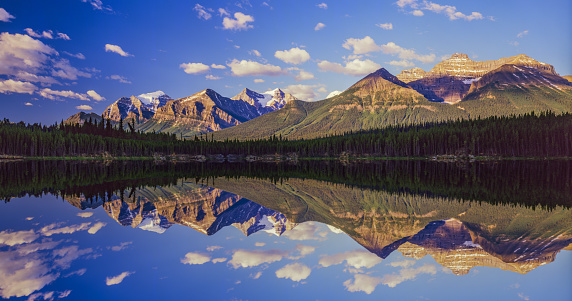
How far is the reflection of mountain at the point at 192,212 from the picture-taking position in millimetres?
24031

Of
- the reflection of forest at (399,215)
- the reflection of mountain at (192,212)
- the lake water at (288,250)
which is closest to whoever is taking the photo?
the lake water at (288,250)

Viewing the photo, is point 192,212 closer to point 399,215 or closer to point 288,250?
point 288,250

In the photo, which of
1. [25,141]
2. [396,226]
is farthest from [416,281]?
[25,141]

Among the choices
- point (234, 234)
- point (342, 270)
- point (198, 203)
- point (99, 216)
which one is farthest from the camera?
point (198, 203)

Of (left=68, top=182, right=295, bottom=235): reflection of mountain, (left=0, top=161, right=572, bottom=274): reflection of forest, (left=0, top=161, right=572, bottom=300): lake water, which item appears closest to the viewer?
(left=0, top=161, right=572, bottom=300): lake water

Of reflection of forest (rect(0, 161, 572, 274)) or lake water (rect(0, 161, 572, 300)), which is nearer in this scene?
lake water (rect(0, 161, 572, 300))

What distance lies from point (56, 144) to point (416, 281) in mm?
191884

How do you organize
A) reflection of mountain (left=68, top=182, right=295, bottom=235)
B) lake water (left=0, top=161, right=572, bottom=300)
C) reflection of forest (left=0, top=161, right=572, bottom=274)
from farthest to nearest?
reflection of mountain (left=68, top=182, right=295, bottom=235)
reflection of forest (left=0, top=161, right=572, bottom=274)
lake water (left=0, top=161, right=572, bottom=300)

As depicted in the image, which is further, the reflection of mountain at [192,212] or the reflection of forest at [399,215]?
the reflection of mountain at [192,212]

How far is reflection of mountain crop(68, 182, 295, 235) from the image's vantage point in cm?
2403

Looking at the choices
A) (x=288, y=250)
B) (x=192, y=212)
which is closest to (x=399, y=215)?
(x=288, y=250)

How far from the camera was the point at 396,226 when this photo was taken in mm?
23281

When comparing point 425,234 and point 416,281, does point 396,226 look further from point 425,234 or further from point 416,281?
point 416,281

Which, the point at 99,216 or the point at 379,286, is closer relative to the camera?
the point at 379,286
